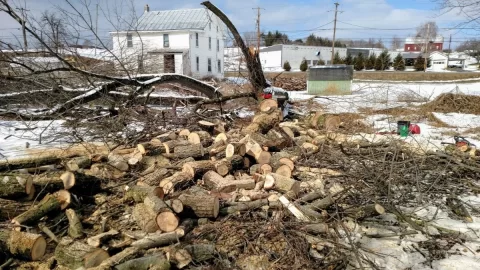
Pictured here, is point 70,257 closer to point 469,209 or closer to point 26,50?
point 469,209

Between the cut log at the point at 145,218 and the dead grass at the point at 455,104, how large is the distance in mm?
10149

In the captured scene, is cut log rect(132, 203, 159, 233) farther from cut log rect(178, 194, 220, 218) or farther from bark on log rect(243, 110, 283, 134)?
bark on log rect(243, 110, 283, 134)

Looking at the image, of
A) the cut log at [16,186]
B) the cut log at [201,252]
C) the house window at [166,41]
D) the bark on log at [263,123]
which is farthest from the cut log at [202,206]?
the house window at [166,41]

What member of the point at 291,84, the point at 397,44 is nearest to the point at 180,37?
the point at 291,84

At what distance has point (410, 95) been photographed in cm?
1295

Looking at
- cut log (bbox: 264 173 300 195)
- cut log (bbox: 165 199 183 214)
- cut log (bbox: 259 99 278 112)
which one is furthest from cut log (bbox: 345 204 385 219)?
cut log (bbox: 259 99 278 112)

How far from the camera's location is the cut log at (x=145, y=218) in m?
3.21

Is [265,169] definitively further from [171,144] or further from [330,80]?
[330,80]

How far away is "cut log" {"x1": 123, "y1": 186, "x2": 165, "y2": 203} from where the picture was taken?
3.69m

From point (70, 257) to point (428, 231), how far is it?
10.9 feet

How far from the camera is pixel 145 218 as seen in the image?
3.29 metres

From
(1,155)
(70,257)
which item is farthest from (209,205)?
(1,155)

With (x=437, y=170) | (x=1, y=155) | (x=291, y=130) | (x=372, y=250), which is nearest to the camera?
(x=372, y=250)

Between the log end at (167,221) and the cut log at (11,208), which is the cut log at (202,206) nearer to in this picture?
the log end at (167,221)
